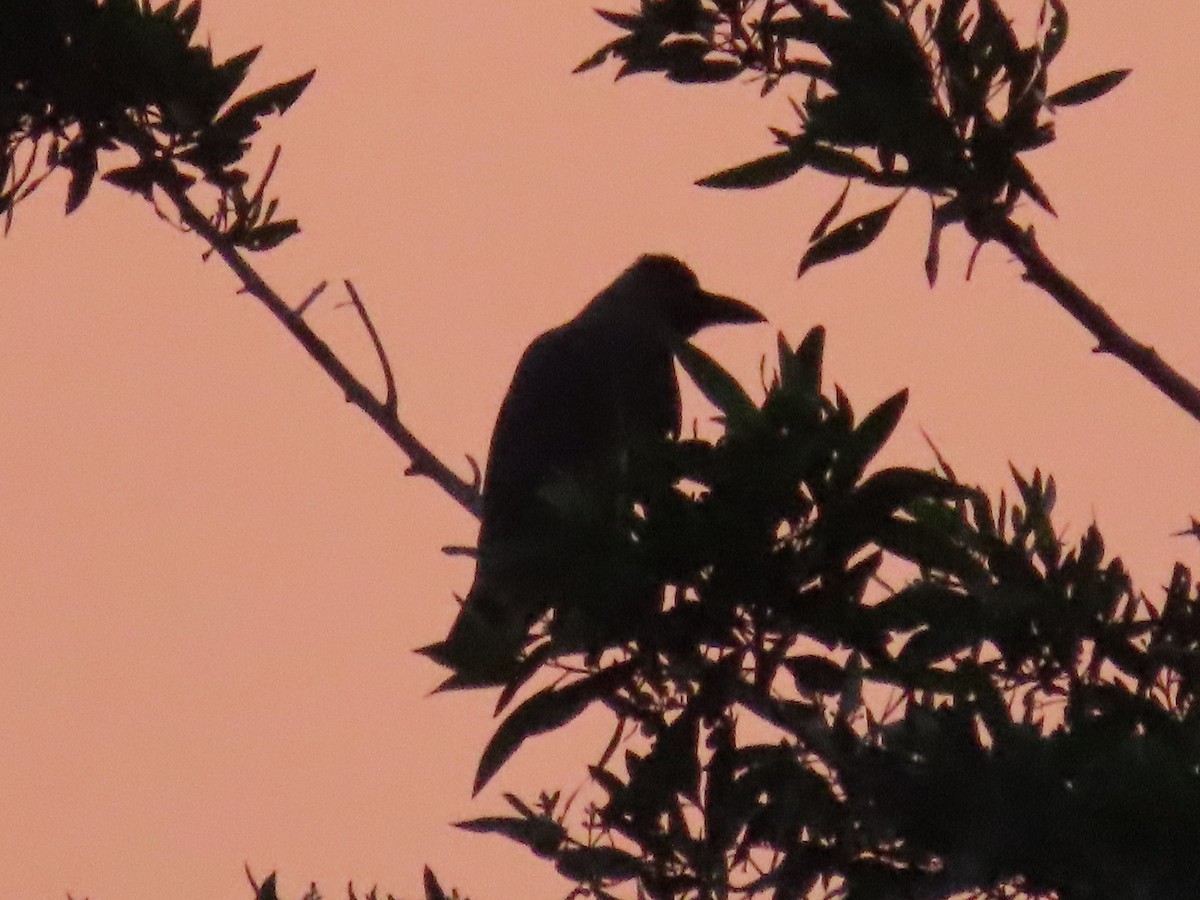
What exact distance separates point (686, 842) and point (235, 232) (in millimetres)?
1232

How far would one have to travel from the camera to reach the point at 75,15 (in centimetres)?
329

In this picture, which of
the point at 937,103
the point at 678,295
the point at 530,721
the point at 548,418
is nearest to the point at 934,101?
the point at 937,103

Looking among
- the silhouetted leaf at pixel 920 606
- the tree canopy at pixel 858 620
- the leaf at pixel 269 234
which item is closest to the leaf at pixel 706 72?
the tree canopy at pixel 858 620

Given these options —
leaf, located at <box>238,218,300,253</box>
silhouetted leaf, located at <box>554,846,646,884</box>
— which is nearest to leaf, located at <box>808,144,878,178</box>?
silhouetted leaf, located at <box>554,846,646,884</box>

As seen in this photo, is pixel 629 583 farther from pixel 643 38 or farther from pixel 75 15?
pixel 75 15

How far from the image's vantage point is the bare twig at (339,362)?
320 centimetres

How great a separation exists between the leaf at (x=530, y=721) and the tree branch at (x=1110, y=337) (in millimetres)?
666

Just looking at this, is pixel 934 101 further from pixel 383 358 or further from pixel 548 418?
pixel 548 418

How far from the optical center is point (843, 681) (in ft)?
8.30

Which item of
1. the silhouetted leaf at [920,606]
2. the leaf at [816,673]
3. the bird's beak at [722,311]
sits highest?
the bird's beak at [722,311]

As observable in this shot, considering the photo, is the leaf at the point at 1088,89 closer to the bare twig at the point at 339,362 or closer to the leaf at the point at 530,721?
the leaf at the point at 530,721

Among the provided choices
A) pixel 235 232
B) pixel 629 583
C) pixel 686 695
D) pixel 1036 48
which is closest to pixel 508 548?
pixel 629 583

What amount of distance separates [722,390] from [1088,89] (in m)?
0.54

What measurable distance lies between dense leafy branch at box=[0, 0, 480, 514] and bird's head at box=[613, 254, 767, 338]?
262 centimetres
